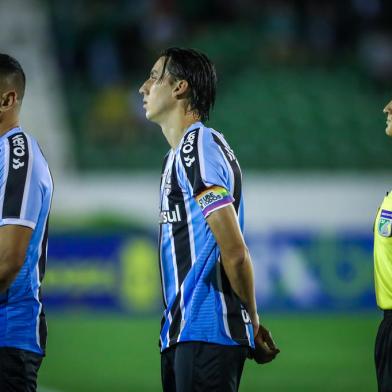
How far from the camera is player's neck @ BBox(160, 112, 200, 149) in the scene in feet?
11.5

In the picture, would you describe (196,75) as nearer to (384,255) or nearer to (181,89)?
(181,89)

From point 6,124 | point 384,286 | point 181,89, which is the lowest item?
point 384,286

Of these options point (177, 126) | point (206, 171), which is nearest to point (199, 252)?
point (206, 171)

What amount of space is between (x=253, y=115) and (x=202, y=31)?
2.40 m

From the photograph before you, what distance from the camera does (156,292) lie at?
40.5 ft

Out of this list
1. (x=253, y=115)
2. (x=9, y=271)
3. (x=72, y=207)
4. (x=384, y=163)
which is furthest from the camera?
(x=253, y=115)

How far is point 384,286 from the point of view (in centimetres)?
393

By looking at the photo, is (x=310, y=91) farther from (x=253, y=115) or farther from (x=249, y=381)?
(x=249, y=381)

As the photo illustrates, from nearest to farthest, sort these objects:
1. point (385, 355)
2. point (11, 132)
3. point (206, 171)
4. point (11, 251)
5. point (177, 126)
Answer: point (11, 251) → point (206, 171) → point (11, 132) → point (177, 126) → point (385, 355)

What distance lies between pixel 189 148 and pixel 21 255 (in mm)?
704

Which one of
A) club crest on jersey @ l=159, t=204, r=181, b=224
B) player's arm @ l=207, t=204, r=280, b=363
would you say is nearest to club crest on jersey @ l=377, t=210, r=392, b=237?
player's arm @ l=207, t=204, r=280, b=363

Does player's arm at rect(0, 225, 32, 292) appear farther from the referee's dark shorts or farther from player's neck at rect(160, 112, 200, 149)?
the referee's dark shorts

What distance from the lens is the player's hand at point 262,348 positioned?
349 cm

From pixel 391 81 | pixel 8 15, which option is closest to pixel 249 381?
pixel 391 81
